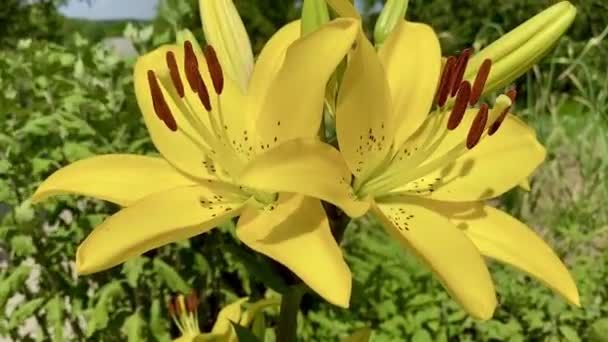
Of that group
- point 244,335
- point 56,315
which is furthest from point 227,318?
point 56,315

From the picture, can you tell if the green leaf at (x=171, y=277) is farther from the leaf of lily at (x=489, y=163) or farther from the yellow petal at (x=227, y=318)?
the leaf of lily at (x=489, y=163)

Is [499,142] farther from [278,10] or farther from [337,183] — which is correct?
[278,10]

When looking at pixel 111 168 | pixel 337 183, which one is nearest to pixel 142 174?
pixel 111 168

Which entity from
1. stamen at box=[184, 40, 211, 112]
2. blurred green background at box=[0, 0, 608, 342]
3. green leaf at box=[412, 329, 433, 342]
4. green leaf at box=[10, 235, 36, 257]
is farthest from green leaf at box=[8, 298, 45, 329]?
stamen at box=[184, 40, 211, 112]

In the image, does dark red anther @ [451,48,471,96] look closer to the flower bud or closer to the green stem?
the flower bud

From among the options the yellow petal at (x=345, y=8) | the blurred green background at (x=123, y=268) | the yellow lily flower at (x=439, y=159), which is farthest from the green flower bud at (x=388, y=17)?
the blurred green background at (x=123, y=268)

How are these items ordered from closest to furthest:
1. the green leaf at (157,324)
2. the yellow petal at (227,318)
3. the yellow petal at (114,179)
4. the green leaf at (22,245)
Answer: the yellow petal at (114,179)
the yellow petal at (227,318)
the green leaf at (22,245)
the green leaf at (157,324)

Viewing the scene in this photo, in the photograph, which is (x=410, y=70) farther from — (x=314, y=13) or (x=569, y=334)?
(x=569, y=334)
